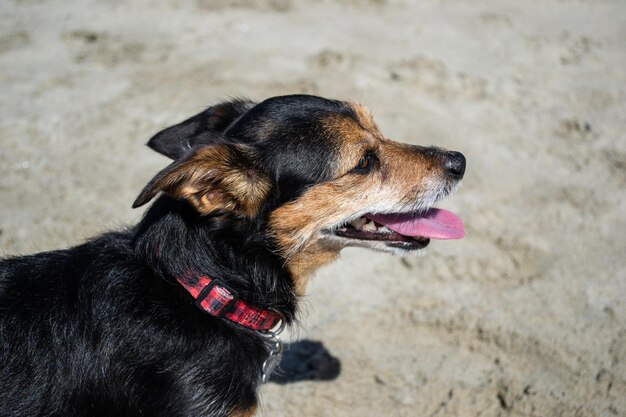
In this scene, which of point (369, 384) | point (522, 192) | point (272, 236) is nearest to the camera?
point (272, 236)

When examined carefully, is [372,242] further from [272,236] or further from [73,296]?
[73,296]

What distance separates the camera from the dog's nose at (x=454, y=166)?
3.89 metres

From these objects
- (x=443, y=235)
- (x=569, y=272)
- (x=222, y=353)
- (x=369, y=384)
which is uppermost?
(x=443, y=235)

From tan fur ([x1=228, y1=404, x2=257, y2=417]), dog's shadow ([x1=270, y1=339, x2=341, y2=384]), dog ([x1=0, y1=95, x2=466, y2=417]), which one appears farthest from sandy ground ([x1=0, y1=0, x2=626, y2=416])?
dog ([x1=0, y1=95, x2=466, y2=417])

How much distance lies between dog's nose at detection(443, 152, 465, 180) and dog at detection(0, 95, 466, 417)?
102 mm

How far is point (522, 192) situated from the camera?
6020 mm

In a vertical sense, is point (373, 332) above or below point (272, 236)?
below

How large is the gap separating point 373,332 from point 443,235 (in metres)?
1.09

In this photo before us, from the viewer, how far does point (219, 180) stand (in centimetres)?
319

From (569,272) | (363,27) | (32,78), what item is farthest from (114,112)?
(569,272)

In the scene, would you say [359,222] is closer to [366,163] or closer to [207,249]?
[366,163]

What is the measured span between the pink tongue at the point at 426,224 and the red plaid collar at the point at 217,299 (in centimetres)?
99

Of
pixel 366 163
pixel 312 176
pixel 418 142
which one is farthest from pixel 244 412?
pixel 418 142

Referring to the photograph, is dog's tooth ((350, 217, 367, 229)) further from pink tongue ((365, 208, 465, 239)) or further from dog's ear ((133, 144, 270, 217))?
dog's ear ((133, 144, 270, 217))
